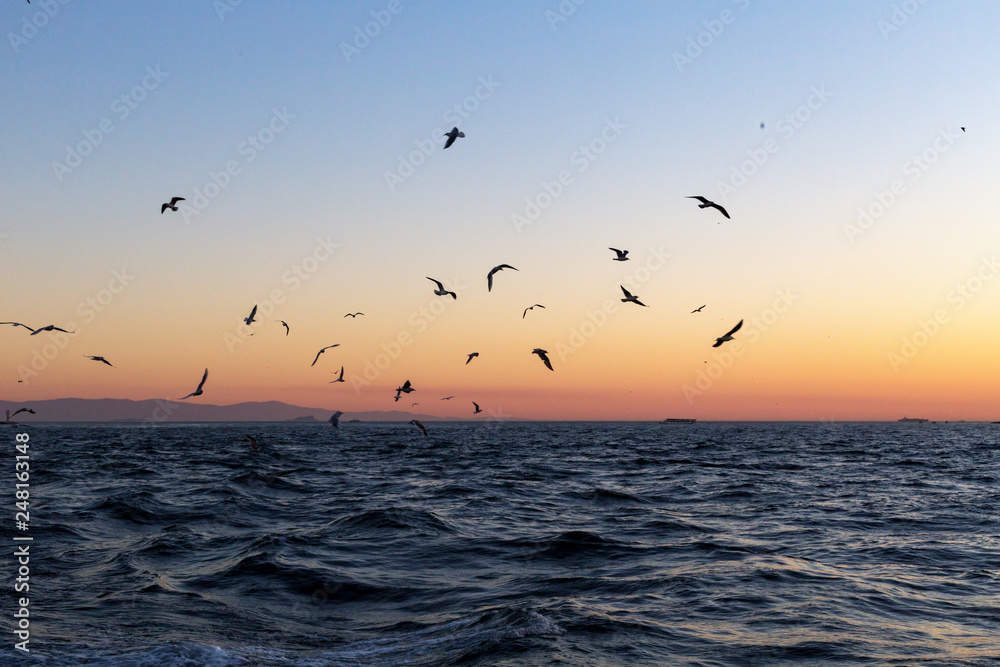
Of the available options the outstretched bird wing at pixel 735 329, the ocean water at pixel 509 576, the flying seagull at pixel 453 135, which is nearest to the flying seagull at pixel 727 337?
the outstretched bird wing at pixel 735 329

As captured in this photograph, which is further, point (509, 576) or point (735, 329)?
point (735, 329)

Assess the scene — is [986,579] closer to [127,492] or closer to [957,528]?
[957,528]

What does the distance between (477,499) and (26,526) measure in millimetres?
13307

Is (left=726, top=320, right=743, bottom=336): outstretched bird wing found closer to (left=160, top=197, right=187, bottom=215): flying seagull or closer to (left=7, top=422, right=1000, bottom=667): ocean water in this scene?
(left=7, top=422, right=1000, bottom=667): ocean water

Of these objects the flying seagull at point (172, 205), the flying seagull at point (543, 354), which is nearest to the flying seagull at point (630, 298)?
the flying seagull at point (543, 354)

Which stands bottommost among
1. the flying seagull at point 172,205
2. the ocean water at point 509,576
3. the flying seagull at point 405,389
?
the ocean water at point 509,576

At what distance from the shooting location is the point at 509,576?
15.0 m

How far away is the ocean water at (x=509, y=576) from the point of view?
1052 centimetres

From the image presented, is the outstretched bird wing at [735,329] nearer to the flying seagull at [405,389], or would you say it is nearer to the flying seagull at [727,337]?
the flying seagull at [727,337]

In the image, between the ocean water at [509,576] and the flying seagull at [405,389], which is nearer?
the ocean water at [509,576]

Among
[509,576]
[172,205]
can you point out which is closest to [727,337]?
[509,576]

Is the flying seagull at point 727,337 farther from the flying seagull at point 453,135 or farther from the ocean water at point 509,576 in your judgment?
the flying seagull at point 453,135

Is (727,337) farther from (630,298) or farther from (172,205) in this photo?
(172,205)

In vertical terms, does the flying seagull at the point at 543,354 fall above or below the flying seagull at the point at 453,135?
below
